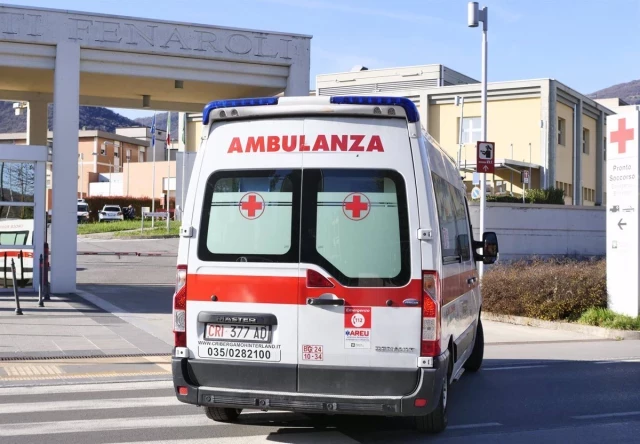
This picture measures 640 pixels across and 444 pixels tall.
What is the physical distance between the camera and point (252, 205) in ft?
22.9

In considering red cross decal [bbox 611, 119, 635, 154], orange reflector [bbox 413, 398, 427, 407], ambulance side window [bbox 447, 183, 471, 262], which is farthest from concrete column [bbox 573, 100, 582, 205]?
orange reflector [bbox 413, 398, 427, 407]

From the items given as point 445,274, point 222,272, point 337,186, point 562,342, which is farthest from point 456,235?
point 562,342

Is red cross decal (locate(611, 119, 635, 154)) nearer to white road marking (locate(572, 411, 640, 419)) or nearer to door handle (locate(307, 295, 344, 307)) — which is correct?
white road marking (locate(572, 411, 640, 419))

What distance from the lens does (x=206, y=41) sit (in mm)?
21031

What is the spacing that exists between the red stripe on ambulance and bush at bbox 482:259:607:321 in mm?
10065

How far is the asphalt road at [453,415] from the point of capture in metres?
7.41

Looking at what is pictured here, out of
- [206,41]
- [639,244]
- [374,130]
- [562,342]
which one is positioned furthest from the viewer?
[206,41]

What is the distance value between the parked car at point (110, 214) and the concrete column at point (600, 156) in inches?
1472

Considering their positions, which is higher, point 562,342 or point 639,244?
point 639,244

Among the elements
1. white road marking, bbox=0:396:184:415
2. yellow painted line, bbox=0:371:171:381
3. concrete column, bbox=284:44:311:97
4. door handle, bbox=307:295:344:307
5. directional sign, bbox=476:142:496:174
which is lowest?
yellow painted line, bbox=0:371:171:381

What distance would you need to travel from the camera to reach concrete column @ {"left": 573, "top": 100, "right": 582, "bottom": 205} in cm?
4872

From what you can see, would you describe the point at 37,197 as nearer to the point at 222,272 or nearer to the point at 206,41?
the point at 206,41

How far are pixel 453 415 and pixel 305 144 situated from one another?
10.3 ft

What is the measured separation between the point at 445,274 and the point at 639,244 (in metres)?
9.41
